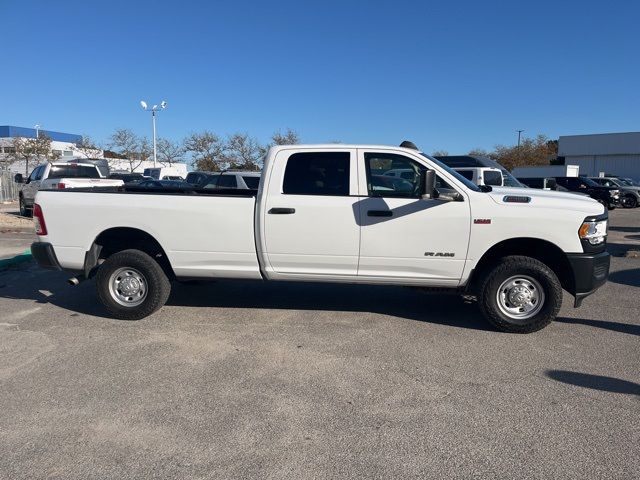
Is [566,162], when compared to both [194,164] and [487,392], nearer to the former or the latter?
[194,164]

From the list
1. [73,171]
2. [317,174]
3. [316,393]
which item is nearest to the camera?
[316,393]

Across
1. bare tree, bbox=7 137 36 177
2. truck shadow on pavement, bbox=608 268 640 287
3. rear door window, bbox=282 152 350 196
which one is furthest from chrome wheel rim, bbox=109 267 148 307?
bare tree, bbox=7 137 36 177

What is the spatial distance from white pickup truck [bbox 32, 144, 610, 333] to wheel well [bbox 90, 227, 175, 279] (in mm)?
24

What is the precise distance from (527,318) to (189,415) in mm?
3621

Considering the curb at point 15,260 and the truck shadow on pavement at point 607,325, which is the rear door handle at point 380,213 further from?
the curb at point 15,260

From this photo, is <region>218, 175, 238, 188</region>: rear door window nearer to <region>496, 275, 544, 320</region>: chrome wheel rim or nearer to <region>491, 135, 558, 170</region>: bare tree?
<region>496, 275, 544, 320</region>: chrome wheel rim

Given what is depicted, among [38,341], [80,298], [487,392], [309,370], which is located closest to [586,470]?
[487,392]

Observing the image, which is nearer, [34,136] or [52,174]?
[52,174]

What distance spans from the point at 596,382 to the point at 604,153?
61347 millimetres

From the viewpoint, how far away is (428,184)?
4879mm

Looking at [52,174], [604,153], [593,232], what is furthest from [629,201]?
[604,153]

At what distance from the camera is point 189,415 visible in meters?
3.51

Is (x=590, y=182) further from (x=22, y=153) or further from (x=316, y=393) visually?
(x=22, y=153)

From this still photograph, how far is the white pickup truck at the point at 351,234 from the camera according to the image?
5.05 metres
